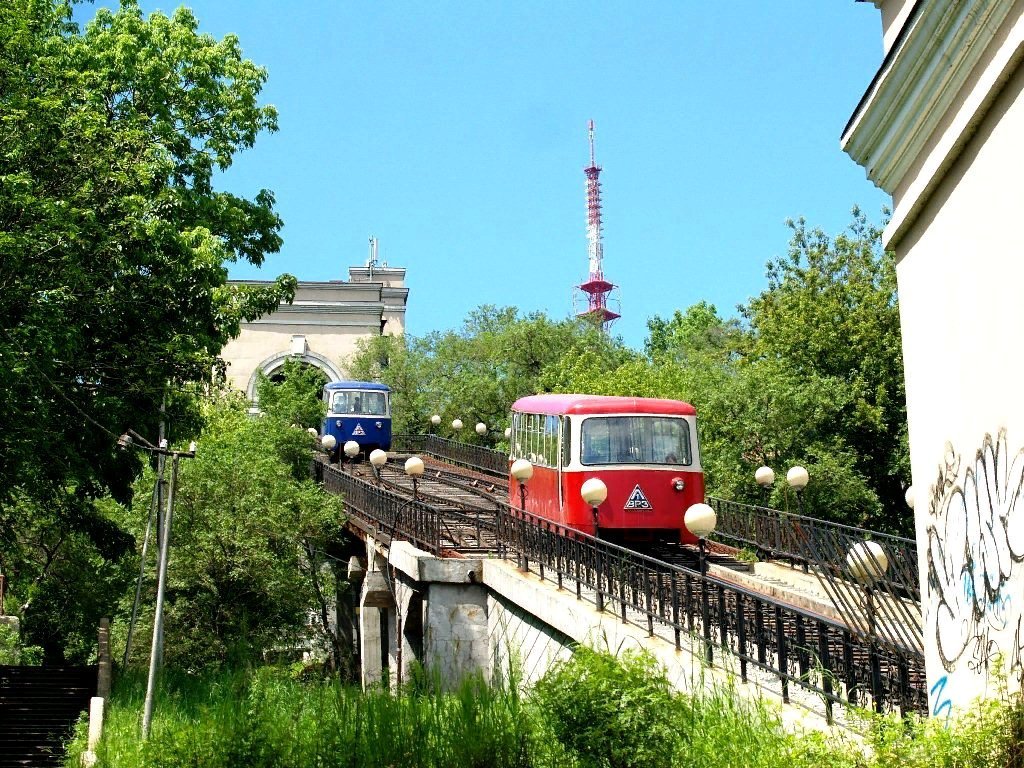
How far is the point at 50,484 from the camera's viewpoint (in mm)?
19719

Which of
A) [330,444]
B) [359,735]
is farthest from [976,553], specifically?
[330,444]

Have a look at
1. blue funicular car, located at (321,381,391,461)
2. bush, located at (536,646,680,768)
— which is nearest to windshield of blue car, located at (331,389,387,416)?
blue funicular car, located at (321,381,391,461)

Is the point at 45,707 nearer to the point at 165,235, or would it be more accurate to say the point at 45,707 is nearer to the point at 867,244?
the point at 165,235

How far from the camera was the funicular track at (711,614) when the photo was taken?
9.76 m

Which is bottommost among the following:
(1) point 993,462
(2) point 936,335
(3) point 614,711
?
(3) point 614,711

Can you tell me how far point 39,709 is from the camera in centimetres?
2133

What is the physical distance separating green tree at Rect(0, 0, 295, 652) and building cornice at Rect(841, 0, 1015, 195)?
11.5 meters

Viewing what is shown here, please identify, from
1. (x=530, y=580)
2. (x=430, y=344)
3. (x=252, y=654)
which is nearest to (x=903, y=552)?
(x=530, y=580)

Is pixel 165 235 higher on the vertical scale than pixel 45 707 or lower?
higher

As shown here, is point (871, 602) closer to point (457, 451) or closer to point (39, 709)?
point (39, 709)

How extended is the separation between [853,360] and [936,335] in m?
27.4

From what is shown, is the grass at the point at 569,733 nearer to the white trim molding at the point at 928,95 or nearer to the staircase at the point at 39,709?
the white trim molding at the point at 928,95

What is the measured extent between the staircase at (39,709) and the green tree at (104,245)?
98.4 inches

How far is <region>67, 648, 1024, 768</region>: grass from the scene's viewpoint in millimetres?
6668
